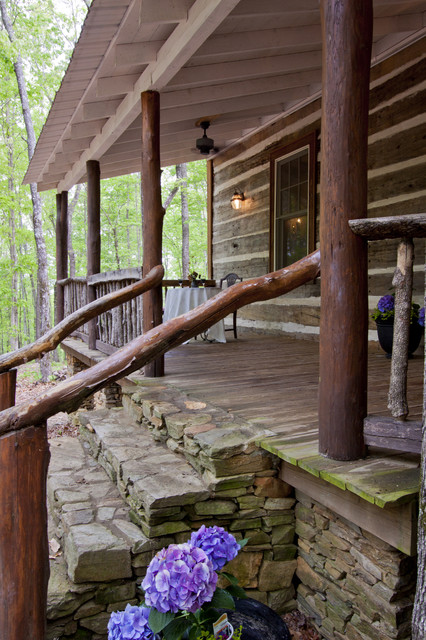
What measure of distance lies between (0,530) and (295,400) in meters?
2.09

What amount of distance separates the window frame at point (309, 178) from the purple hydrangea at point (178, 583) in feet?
16.9

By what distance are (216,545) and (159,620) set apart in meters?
0.32

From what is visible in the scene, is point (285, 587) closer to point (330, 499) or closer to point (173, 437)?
point (330, 499)

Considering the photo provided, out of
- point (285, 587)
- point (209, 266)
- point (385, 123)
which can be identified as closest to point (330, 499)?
point (285, 587)

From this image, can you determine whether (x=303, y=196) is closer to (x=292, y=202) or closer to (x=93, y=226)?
(x=292, y=202)

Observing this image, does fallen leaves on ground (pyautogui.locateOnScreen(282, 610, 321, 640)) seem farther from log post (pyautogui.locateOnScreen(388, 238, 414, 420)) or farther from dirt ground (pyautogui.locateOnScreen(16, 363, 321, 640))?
log post (pyautogui.locateOnScreen(388, 238, 414, 420))

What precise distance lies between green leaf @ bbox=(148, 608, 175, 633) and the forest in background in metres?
12.5

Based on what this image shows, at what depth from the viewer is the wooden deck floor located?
Result: 10.3ft

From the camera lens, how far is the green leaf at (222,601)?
6.09 ft

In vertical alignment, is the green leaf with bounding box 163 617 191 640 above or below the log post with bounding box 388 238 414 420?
below

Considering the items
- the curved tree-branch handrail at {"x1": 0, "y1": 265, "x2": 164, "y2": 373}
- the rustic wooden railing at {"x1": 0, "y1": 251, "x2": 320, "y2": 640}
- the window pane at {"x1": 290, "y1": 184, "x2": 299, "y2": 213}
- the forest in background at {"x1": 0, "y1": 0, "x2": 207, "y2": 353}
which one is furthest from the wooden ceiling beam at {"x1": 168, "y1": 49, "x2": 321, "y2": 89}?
the forest in background at {"x1": 0, "y1": 0, "x2": 207, "y2": 353}

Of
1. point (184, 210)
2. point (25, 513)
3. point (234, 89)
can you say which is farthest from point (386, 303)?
point (184, 210)

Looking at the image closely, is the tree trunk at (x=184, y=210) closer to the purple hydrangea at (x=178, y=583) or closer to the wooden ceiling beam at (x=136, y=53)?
the wooden ceiling beam at (x=136, y=53)

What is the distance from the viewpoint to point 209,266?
971 cm
